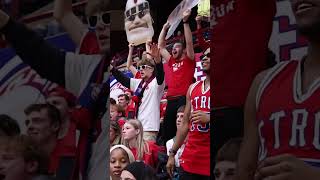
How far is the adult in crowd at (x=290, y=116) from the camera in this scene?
Answer: 6.75ft

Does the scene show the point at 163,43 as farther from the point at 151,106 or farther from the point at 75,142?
the point at 75,142

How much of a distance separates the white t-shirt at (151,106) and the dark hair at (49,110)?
0.80 meters

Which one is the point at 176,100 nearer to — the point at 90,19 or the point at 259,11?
the point at 90,19

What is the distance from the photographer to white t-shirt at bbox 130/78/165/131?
150 inches

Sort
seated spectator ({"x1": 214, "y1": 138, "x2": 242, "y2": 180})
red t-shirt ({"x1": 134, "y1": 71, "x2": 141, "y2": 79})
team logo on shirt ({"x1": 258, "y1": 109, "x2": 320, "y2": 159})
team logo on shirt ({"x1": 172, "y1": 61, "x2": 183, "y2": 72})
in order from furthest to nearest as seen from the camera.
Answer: red t-shirt ({"x1": 134, "y1": 71, "x2": 141, "y2": 79}), team logo on shirt ({"x1": 172, "y1": 61, "x2": 183, "y2": 72}), seated spectator ({"x1": 214, "y1": 138, "x2": 242, "y2": 180}), team logo on shirt ({"x1": 258, "y1": 109, "x2": 320, "y2": 159})

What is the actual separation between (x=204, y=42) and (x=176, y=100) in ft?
1.37

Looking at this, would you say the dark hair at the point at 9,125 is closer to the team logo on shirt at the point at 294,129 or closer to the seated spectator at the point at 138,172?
the seated spectator at the point at 138,172

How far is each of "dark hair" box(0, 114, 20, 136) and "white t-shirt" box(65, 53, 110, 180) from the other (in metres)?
0.40

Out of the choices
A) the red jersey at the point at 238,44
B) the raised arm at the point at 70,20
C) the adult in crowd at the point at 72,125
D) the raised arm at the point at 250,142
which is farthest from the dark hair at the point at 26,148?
the raised arm at the point at 250,142

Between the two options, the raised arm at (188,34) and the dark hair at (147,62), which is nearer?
the raised arm at (188,34)

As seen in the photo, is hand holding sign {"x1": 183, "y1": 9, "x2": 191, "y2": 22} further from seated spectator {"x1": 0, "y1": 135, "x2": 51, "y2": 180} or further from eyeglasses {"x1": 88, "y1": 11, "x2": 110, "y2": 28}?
seated spectator {"x1": 0, "y1": 135, "x2": 51, "y2": 180}

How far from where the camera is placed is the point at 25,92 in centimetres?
324

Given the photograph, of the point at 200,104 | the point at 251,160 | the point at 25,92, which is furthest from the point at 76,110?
the point at 251,160

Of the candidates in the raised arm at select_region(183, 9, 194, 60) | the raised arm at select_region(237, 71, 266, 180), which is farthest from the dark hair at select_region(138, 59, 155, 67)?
the raised arm at select_region(237, 71, 266, 180)
